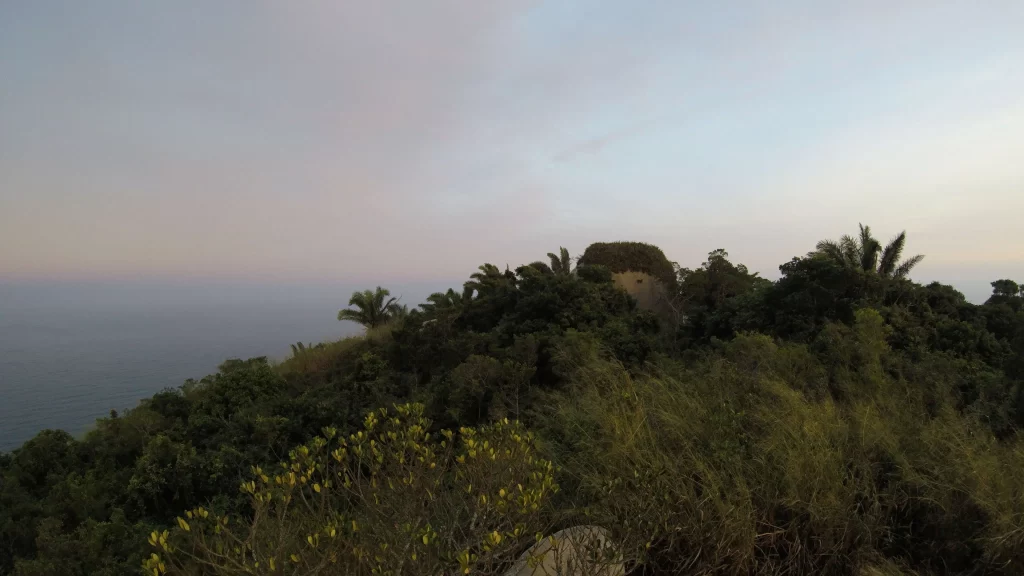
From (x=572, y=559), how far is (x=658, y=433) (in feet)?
5.78

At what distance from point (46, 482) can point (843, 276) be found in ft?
46.5

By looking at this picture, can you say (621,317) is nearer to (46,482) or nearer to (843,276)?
(843,276)

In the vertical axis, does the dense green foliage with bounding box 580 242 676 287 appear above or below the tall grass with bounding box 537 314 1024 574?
above

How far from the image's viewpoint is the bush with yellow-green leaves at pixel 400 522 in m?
1.97

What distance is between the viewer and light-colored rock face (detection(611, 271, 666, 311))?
59.2 feet

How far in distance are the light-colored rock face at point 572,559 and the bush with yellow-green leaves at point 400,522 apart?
0.09 m

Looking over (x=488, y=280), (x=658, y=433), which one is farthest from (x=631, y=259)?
(x=658, y=433)

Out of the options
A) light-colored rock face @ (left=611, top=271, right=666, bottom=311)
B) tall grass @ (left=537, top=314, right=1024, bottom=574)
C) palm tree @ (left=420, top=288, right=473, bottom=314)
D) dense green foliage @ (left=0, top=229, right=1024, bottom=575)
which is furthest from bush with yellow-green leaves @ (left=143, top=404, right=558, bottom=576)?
light-colored rock face @ (left=611, top=271, right=666, bottom=311)

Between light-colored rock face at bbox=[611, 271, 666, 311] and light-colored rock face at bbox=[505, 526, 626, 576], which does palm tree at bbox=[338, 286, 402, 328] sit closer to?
light-colored rock face at bbox=[611, 271, 666, 311]

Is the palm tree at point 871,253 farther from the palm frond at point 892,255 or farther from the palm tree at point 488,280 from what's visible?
the palm tree at point 488,280

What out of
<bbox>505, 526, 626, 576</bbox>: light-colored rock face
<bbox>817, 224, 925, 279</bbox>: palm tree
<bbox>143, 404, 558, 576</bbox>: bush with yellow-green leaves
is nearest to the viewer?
<bbox>143, 404, 558, 576</bbox>: bush with yellow-green leaves

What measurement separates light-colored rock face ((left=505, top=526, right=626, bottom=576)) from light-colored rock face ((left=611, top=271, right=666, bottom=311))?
15.9 metres

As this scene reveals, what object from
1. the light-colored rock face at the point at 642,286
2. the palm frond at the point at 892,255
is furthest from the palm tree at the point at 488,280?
the palm frond at the point at 892,255

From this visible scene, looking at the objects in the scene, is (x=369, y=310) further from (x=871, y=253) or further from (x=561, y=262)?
(x=871, y=253)
